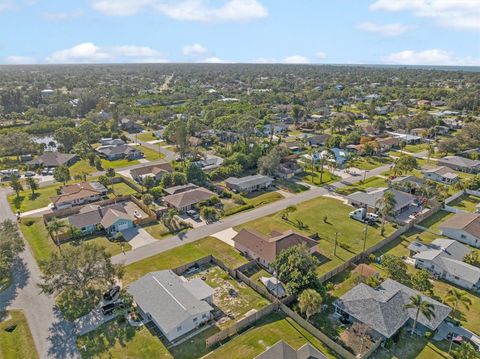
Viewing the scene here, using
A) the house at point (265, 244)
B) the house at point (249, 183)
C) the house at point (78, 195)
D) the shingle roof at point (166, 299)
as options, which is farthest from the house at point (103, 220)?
the house at point (249, 183)

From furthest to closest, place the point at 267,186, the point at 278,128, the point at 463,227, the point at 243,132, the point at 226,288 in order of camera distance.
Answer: the point at 278,128 → the point at 243,132 → the point at 267,186 → the point at 463,227 → the point at 226,288

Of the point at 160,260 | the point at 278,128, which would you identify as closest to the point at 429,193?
the point at 160,260

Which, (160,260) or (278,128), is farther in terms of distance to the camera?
(278,128)

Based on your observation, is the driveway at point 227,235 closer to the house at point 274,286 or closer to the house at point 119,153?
the house at point 274,286

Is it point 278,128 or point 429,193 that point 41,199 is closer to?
point 429,193

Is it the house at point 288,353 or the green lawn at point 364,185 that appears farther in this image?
the green lawn at point 364,185

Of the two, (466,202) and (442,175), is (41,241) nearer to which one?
(466,202)
